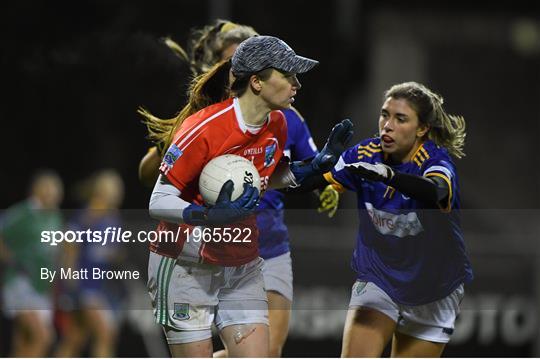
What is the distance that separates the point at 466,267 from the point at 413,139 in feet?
2.06

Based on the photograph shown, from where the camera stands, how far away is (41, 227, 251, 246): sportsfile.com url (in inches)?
174

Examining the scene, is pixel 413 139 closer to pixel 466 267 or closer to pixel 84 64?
pixel 466 267

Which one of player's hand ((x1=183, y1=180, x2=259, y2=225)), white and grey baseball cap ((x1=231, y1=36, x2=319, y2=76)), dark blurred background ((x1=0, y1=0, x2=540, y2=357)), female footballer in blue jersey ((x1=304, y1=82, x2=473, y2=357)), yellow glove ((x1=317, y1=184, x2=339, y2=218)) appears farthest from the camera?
dark blurred background ((x1=0, y1=0, x2=540, y2=357))

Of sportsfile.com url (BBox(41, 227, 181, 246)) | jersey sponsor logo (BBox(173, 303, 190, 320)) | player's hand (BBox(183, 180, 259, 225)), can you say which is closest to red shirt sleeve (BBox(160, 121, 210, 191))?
player's hand (BBox(183, 180, 259, 225))

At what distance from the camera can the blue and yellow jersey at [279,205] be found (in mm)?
Result: 5336

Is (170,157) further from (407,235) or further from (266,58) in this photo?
(407,235)

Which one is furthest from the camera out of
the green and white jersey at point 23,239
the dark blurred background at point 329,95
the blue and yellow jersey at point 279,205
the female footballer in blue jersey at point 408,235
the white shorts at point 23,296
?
the white shorts at point 23,296

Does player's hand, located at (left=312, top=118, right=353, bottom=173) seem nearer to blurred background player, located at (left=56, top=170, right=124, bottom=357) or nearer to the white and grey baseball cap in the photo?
the white and grey baseball cap

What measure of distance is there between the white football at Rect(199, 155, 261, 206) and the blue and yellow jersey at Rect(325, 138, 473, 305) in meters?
0.61

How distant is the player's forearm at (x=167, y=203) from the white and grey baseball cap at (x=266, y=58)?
1.58 ft

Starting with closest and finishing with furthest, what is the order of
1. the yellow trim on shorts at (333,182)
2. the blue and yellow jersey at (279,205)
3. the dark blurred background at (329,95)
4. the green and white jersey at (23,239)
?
the yellow trim on shorts at (333,182), the blue and yellow jersey at (279,205), the dark blurred background at (329,95), the green and white jersey at (23,239)

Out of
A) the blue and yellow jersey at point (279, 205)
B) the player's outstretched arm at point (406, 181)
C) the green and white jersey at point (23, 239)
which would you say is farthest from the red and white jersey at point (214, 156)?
the green and white jersey at point (23, 239)

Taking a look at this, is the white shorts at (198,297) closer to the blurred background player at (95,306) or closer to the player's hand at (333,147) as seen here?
the player's hand at (333,147)

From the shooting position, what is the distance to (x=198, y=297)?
4.46 m
